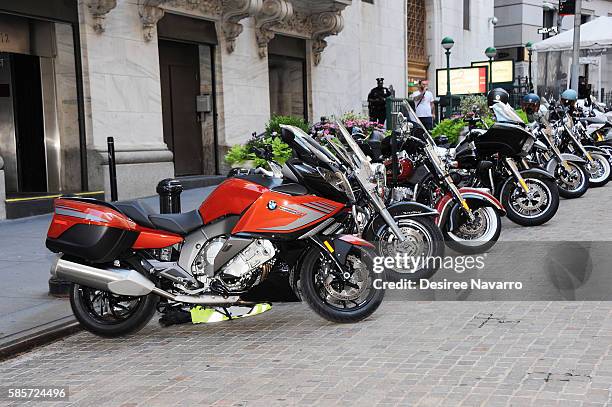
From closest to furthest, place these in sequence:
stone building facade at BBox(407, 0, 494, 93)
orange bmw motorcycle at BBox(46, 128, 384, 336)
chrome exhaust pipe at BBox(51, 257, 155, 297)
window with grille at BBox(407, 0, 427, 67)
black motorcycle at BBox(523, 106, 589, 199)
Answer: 1. chrome exhaust pipe at BBox(51, 257, 155, 297)
2. orange bmw motorcycle at BBox(46, 128, 384, 336)
3. black motorcycle at BBox(523, 106, 589, 199)
4. window with grille at BBox(407, 0, 427, 67)
5. stone building facade at BBox(407, 0, 494, 93)

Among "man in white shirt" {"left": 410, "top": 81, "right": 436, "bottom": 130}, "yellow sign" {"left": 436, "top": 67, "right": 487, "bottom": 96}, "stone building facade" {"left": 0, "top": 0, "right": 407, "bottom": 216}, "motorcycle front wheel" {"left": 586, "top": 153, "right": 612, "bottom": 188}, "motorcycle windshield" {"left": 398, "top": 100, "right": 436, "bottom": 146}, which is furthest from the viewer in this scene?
"yellow sign" {"left": 436, "top": 67, "right": 487, "bottom": 96}

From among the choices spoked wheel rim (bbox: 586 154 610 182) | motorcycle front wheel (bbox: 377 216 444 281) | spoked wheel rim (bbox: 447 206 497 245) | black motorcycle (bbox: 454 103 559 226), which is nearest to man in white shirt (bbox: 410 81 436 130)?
spoked wheel rim (bbox: 586 154 610 182)

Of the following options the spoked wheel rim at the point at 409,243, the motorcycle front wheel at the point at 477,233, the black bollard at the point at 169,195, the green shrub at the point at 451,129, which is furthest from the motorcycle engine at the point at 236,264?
the green shrub at the point at 451,129

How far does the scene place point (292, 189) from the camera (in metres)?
5.61

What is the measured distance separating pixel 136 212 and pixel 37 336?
113 cm

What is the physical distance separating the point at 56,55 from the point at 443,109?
48.6 ft

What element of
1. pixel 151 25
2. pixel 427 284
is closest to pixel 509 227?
pixel 427 284

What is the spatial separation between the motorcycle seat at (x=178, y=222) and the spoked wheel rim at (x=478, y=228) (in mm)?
3272

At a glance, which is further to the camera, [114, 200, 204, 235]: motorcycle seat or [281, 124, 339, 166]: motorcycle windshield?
[281, 124, 339, 166]: motorcycle windshield

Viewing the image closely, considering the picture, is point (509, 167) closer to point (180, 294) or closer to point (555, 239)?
point (555, 239)

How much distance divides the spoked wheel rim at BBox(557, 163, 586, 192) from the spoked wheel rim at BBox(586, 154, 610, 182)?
4.78 feet

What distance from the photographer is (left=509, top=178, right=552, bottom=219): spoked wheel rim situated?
976 cm

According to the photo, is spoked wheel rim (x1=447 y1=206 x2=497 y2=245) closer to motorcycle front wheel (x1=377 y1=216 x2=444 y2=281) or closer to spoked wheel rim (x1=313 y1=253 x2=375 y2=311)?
motorcycle front wheel (x1=377 y1=216 x2=444 y2=281)

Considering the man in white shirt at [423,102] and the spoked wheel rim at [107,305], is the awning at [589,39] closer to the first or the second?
the man in white shirt at [423,102]
